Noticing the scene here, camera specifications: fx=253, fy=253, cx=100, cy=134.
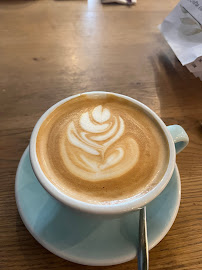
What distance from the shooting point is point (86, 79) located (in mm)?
845

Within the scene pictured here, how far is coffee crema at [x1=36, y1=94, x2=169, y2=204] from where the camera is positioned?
48cm

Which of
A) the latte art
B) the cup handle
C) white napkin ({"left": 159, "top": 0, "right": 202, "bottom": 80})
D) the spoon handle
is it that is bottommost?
the spoon handle

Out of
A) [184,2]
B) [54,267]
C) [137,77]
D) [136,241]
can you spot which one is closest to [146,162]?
[136,241]

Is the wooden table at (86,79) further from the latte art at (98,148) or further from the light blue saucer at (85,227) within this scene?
the latte art at (98,148)

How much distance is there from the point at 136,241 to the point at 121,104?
315 millimetres

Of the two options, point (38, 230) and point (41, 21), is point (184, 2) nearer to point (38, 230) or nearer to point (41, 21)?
point (41, 21)

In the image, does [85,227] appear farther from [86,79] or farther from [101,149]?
[86,79]

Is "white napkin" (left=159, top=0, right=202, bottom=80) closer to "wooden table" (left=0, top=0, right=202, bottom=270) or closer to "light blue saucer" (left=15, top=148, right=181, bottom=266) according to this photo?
"wooden table" (left=0, top=0, right=202, bottom=270)

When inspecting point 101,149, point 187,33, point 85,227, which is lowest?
point 85,227

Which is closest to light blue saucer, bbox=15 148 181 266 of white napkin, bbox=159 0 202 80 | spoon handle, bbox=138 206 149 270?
spoon handle, bbox=138 206 149 270

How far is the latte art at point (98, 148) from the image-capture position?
19.6 inches

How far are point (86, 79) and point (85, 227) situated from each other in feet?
1.64

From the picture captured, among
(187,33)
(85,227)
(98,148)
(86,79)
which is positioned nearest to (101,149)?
(98,148)

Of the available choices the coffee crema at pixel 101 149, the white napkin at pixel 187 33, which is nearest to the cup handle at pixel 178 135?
the coffee crema at pixel 101 149
